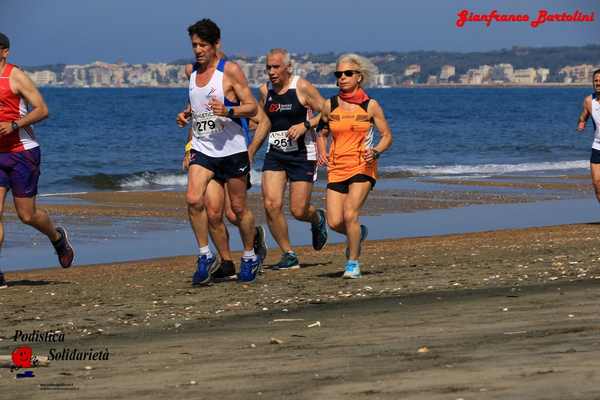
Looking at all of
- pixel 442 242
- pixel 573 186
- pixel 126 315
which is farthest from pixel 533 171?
pixel 126 315

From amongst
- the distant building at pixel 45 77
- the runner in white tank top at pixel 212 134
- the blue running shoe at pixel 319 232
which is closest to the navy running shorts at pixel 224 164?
the runner in white tank top at pixel 212 134

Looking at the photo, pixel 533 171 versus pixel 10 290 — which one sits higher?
pixel 10 290

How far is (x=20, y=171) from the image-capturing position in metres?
9.57

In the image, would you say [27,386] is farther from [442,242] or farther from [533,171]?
[533,171]

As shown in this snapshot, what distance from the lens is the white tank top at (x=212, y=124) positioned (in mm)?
9156

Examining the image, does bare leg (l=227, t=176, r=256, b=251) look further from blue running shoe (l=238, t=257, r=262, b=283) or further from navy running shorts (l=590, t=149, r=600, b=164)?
navy running shorts (l=590, t=149, r=600, b=164)

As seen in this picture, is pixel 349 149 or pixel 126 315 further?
pixel 349 149

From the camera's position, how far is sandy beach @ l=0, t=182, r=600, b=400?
5398 mm

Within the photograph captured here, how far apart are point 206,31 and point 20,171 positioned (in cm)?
180

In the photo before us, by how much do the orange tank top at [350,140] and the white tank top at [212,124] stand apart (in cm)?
75

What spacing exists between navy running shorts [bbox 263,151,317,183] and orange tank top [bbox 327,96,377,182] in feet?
3.41

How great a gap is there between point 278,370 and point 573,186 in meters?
19.2

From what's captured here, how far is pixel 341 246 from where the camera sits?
1405 cm

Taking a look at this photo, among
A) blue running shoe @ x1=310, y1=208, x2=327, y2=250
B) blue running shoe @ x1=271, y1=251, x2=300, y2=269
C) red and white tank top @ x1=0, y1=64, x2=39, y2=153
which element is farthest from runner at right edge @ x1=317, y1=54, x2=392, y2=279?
red and white tank top @ x1=0, y1=64, x2=39, y2=153
